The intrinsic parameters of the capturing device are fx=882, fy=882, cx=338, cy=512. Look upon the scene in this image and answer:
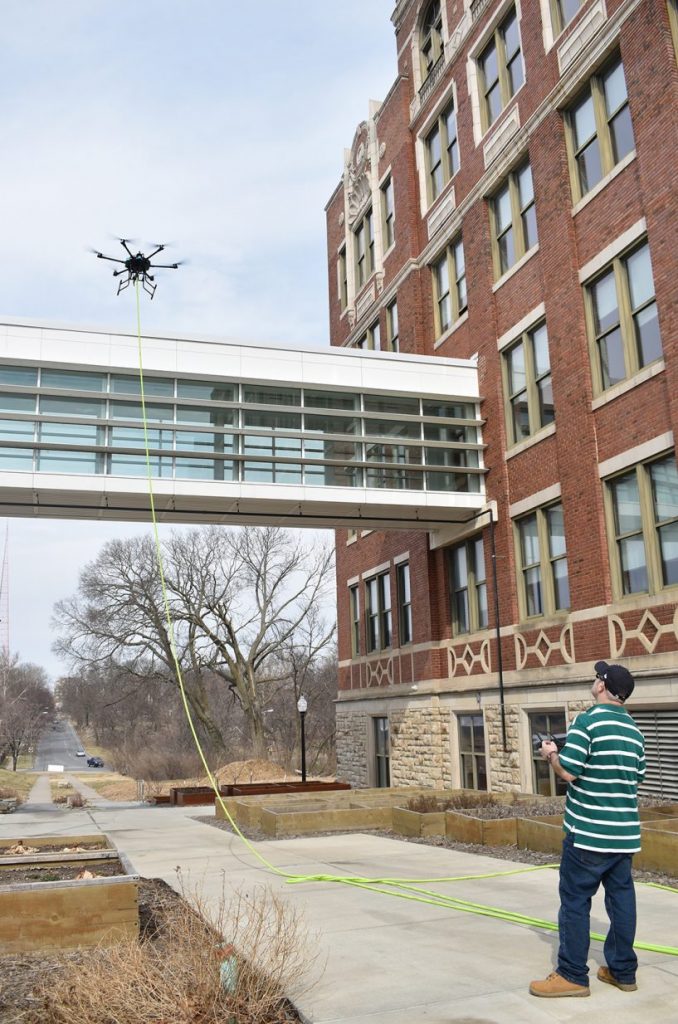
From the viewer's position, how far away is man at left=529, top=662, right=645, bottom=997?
5.15 m

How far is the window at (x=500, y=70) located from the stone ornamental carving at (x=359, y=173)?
687 centimetres

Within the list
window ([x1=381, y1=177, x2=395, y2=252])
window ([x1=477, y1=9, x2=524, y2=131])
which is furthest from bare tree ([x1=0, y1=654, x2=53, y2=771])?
window ([x1=477, y1=9, x2=524, y2=131])

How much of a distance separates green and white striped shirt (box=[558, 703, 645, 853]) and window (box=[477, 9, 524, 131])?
18182mm

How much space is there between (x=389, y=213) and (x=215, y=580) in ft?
90.1

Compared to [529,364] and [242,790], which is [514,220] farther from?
[242,790]

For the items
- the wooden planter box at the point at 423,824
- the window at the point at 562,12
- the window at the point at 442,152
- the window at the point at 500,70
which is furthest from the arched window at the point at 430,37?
the wooden planter box at the point at 423,824

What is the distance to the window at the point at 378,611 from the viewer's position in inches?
1006

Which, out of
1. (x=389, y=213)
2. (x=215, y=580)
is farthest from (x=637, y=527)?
(x=215, y=580)

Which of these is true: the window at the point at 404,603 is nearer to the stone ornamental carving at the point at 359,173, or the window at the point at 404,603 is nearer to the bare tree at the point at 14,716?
the stone ornamental carving at the point at 359,173

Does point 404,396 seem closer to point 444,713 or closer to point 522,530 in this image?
point 522,530

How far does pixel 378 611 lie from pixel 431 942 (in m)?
19.4

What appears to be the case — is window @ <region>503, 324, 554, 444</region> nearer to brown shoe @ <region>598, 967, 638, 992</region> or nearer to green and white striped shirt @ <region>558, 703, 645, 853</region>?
green and white striped shirt @ <region>558, 703, 645, 853</region>

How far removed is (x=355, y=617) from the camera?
2808cm

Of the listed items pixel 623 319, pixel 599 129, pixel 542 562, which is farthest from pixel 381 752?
pixel 599 129
